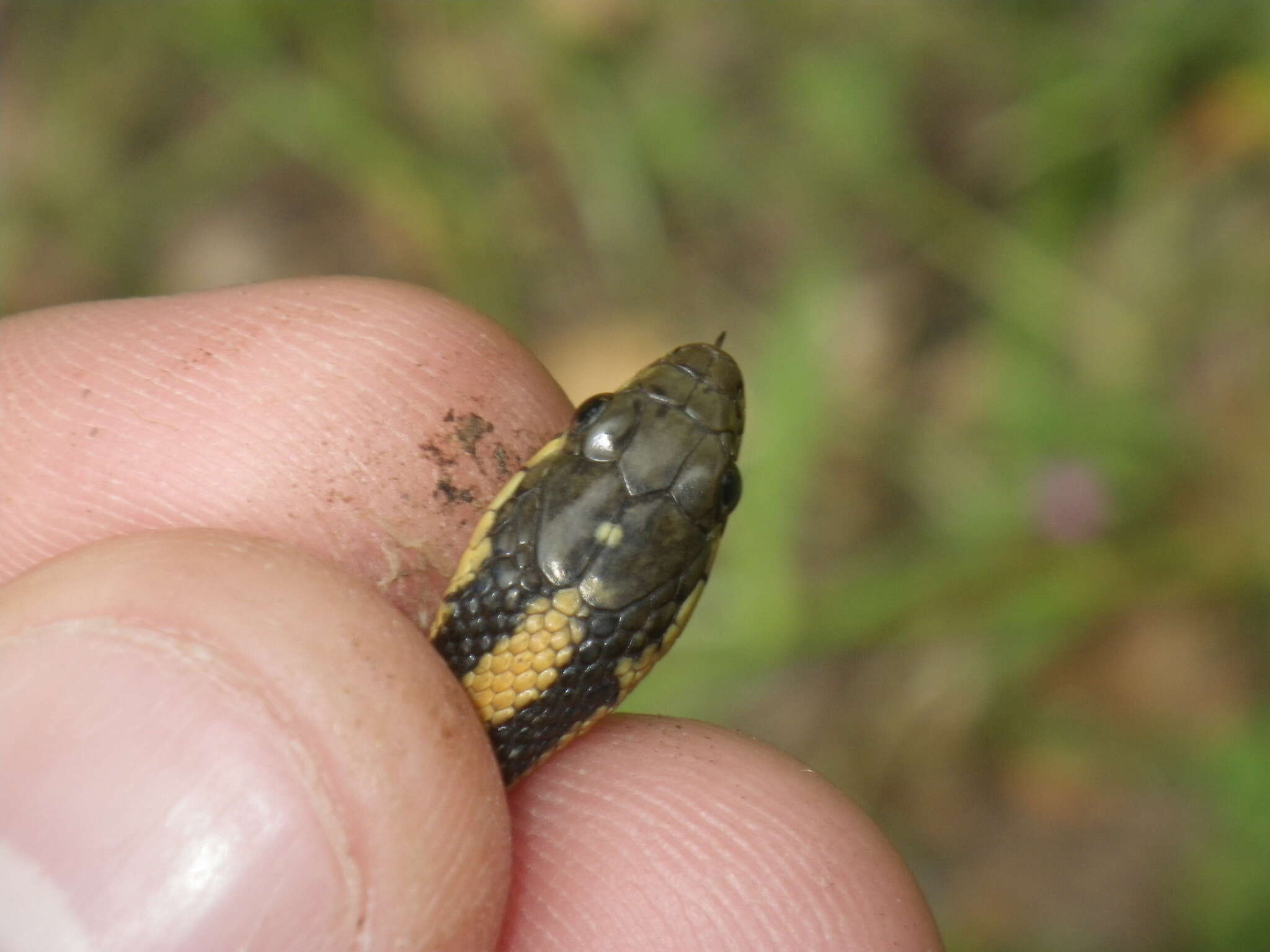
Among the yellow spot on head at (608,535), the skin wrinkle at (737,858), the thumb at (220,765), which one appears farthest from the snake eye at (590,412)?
the skin wrinkle at (737,858)

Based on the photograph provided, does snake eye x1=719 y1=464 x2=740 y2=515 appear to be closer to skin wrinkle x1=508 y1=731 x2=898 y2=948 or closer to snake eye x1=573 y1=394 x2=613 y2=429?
snake eye x1=573 y1=394 x2=613 y2=429

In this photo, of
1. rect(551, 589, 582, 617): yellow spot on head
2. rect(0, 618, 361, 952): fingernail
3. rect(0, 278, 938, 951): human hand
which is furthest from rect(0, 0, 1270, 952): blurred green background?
rect(0, 618, 361, 952): fingernail

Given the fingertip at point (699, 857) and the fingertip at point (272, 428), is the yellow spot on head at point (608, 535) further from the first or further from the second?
the fingertip at point (699, 857)

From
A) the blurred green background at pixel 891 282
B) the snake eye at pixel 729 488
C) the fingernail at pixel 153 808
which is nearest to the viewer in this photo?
the fingernail at pixel 153 808

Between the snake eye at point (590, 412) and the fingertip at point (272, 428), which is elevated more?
the fingertip at point (272, 428)

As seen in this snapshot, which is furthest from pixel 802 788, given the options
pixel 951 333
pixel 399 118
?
pixel 399 118

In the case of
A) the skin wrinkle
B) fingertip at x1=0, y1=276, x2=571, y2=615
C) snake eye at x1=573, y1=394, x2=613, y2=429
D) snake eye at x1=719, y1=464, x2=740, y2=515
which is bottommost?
the skin wrinkle
